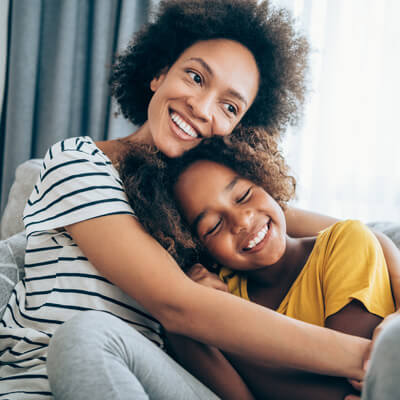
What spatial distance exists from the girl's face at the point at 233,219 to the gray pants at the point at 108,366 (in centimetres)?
33

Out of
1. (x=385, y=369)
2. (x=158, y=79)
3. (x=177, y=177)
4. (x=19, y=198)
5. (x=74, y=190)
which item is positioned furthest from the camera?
(x=19, y=198)

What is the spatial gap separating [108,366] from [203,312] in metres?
0.20

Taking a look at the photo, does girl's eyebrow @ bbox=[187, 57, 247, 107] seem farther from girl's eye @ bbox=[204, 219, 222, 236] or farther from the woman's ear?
girl's eye @ bbox=[204, 219, 222, 236]

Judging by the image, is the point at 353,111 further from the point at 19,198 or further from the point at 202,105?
the point at 19,198

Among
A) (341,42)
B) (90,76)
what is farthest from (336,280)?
(90,76)

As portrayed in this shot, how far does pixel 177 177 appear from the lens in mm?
1116

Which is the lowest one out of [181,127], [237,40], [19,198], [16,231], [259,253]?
[16,231]

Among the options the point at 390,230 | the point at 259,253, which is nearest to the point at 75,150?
the point at 259,253

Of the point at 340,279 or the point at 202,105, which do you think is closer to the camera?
the point at 340,279

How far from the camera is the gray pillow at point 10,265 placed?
1077mm

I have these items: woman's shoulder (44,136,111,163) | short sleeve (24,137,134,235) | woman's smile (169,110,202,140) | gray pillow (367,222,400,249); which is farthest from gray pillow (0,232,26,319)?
gray pillow (367,222,400,249)

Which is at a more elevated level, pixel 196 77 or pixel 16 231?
pixel 196 77

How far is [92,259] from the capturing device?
0.86 m

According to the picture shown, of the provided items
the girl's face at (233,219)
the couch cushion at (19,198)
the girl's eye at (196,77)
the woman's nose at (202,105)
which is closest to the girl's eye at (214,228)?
the girl's face at (233,219)
